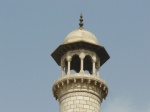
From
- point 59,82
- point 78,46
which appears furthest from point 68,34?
point 59,82

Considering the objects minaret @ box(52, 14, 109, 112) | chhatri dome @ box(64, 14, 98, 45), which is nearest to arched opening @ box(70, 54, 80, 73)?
minaret @ box(52, 14, 109, 112)

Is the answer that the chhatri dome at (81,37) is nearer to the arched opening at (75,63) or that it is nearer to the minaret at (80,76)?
the minaret at (80,76)

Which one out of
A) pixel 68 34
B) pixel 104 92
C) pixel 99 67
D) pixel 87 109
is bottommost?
pixel 87 109

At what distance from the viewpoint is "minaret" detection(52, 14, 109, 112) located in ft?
74.3

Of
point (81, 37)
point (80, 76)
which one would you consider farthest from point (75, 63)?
point (80, 76)

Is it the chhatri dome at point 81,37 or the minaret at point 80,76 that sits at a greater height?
the chhatri dome at point 81,37

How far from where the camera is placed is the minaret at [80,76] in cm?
2264

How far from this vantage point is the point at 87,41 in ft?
80.0

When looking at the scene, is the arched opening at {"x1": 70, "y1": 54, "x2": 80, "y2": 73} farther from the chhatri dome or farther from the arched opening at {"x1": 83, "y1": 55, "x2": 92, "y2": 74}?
the chhatri dome

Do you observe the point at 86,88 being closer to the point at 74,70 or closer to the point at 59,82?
the point at 59,82

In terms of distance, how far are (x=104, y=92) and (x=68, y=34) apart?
412 centimetres

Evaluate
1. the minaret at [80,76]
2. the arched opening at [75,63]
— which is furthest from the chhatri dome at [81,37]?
the arched opening at [75,63]

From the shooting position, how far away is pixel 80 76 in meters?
23.1

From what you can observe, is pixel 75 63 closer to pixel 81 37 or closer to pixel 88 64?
pixel 88 64
